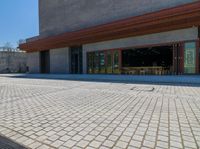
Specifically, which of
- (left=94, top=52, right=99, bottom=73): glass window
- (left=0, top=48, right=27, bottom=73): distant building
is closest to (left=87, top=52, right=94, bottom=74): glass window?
(left=94, top=52, right=99, bottom=73): glass window

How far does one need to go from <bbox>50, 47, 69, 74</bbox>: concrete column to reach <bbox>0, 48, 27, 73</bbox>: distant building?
23504mm

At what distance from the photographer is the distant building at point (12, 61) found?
48.0 metres

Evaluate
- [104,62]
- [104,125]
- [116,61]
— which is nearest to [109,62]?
[104,62]

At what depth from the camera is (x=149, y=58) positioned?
17.8 meters

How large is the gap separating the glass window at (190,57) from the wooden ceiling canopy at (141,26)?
5.30ft

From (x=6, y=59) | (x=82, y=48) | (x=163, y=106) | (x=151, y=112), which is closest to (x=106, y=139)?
(x=151, y=112)

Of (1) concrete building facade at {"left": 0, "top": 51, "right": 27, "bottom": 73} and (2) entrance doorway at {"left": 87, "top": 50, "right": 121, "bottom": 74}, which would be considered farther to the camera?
(1) concrete building facade at {"left": 0, "top": 51, "right": 27, "bottom": 73}

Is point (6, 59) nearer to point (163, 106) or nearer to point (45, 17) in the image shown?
point (45, 17)

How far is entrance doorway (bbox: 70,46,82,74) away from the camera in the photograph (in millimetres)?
23978

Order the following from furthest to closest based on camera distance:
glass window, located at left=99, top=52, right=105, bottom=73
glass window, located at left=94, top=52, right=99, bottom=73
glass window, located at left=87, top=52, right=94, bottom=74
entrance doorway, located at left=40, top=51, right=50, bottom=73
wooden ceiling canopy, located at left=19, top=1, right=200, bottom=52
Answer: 1. entrance doorway, located at left=40, top=51, right=50, bottom=73
2. glass window, located at left=87, top=52, right=94, bottom=74
3. glass window, located at left=94, top=52, right=99, bottom=73
4. glass window, located at left=99, top=52, right=105, bottom=73
5. wooden ceiling canopy, located at left=19, top=1, right=200, bottom=52

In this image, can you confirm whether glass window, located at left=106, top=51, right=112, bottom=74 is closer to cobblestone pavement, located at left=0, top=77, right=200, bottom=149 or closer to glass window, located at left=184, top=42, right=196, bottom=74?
glass window, located at left=184, top=42, right=196, bottom=74

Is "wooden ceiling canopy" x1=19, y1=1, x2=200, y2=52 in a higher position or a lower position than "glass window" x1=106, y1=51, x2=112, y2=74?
higher

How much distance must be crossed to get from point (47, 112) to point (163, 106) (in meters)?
3.67

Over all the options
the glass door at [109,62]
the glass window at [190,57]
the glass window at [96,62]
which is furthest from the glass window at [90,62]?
the glass window at [190,57]
